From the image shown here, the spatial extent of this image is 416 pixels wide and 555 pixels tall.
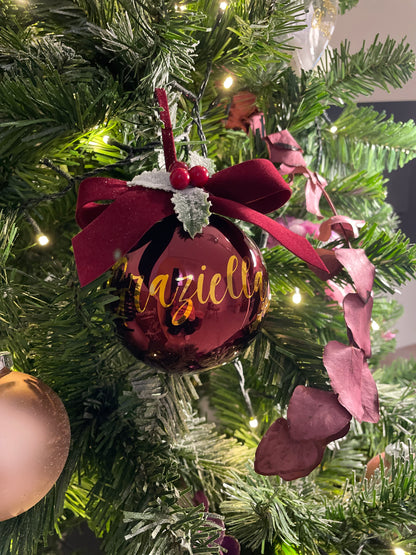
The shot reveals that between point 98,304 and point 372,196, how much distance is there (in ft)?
1.39

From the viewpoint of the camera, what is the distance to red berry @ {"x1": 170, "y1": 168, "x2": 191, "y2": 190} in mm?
303

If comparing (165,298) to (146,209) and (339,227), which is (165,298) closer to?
(146,209)

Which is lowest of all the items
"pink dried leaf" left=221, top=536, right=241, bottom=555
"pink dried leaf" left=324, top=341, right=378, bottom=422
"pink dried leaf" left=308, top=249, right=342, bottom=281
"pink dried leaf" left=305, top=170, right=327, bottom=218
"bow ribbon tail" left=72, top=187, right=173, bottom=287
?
"pink dried leaf" left=221, top=536, right=241, bottom=555

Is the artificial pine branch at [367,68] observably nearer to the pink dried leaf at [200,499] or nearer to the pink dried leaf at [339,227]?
the pink dried leaf at [339,227]

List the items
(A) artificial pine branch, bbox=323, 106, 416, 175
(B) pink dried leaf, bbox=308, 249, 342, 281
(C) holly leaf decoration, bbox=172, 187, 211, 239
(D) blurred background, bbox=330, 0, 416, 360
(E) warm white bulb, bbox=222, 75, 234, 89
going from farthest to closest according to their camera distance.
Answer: (D) blurred background, bbox=330, 0, 416, 360 → (A) artificial pine branch, bbox=323, 106, 416, 175 → (E) warm white bulb, bbox=222, 75, 234, 89 → (B) pink dried leaf, bbox=308, 249, 342, 281 → (C) holly leaf decoration, bbox=172, 187, 211, 239

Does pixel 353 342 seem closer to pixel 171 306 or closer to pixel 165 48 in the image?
pixel 171 306

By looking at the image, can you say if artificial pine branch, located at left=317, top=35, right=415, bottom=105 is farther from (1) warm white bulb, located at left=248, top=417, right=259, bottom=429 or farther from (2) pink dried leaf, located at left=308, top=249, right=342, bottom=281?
(1) warm white bulb, located at left=248, top=417, right=259, bottom=429

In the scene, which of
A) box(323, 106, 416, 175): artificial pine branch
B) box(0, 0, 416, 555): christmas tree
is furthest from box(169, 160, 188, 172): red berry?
box(323, 106, 416, 175): artificial pine branch

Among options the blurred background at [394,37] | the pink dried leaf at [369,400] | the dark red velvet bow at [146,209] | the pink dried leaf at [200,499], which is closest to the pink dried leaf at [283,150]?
the dark red velvet bow at [146,209]

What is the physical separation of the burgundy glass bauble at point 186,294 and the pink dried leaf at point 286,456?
0.26 ft

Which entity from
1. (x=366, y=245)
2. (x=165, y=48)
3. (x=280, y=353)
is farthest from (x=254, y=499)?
(x=165, y=48)

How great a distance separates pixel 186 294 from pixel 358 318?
146mm

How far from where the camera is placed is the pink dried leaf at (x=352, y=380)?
327mm

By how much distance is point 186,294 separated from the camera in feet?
0.94
